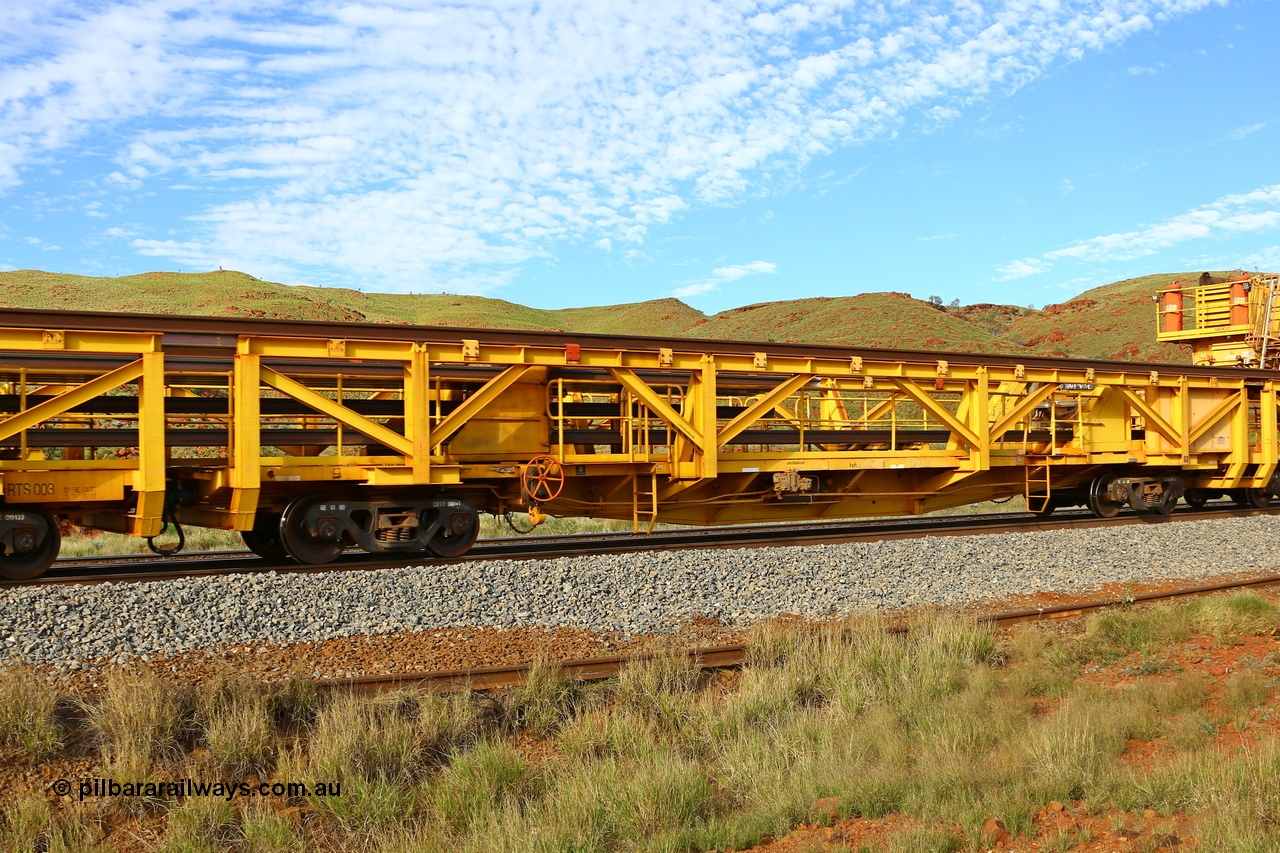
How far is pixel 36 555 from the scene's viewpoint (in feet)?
29.4

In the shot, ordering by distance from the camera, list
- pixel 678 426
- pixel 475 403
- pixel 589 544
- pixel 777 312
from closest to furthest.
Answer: pixel 475 403 → pixel 678 426 → pixel 589 544 → pixel 777 312

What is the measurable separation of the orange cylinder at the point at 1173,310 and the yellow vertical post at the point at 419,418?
59.5 feet

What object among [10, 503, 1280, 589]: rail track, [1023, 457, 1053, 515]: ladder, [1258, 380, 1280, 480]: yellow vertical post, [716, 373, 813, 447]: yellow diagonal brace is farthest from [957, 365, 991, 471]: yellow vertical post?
[1258, 380, 1280, 480]: yellow vertical post

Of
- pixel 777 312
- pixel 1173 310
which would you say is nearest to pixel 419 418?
pixel 1173 310

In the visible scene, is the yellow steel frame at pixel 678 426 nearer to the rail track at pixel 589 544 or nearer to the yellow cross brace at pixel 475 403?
the yellow cross brace at pixel 475 403

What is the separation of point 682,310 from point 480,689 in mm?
98037

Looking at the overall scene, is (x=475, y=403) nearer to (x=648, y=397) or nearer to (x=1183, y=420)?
(x=648, y=397)

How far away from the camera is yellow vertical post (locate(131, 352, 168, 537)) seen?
29.6ft

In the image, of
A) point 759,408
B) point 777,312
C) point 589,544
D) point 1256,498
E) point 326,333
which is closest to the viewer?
point 326,333

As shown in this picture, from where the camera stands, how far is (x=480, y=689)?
668 cm

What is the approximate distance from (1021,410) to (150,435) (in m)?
12.3

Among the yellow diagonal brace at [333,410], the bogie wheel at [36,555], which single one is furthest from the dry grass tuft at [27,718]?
the yellow diagonal brace at [333,410]

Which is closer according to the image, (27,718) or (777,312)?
(27,718)

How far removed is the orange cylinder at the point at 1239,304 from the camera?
67.7 feet
